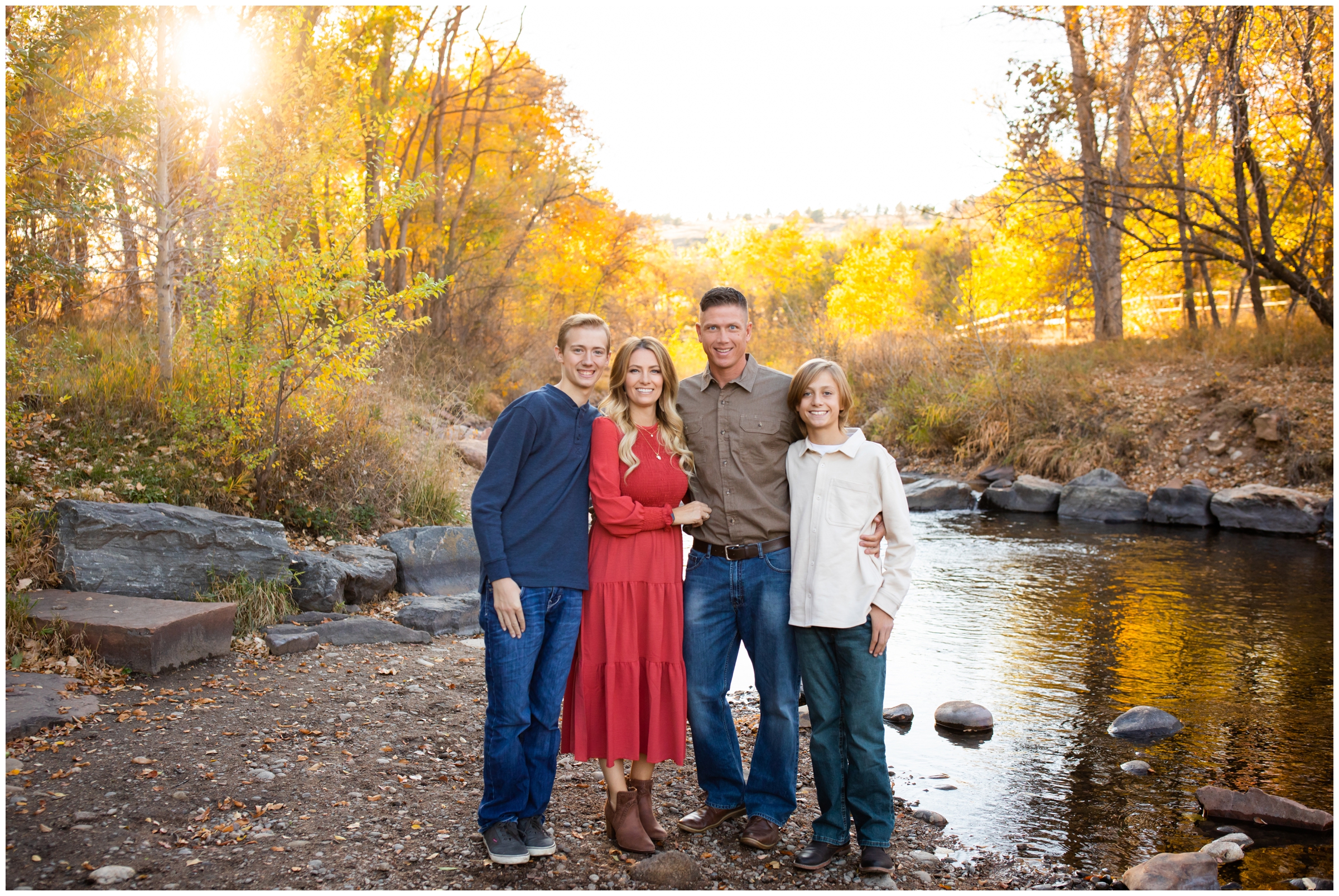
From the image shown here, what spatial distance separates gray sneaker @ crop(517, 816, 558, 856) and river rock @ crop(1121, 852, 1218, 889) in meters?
2.46

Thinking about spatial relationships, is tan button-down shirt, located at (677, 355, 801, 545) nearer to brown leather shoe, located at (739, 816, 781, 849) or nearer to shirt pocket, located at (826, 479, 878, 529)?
shirt pocket, located at (826, 479, 878, 529)

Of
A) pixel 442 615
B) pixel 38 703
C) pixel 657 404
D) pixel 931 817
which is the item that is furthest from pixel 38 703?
pixel 931 817

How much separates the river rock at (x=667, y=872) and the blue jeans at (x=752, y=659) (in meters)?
0.46

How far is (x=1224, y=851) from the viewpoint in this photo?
4227 millimetres

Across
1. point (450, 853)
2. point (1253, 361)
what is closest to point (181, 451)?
point (450, 853)

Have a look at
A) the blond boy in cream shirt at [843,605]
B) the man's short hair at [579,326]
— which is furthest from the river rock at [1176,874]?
the man's short hair at [579,326]

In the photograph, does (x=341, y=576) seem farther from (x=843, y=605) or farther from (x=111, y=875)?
(x=843, y=605)

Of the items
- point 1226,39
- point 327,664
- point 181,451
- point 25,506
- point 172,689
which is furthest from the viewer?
point 1226,39

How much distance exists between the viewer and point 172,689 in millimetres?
5098

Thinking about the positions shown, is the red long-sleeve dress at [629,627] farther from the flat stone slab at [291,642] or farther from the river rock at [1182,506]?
the river rock at [1182,506]

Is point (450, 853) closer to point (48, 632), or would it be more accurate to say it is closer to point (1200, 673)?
point (48, 632)

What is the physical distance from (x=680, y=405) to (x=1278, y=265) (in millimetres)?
14136

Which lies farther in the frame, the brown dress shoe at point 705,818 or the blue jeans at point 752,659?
the brown dress shoe at point 705,818

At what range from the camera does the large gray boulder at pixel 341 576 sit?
22.9ft
